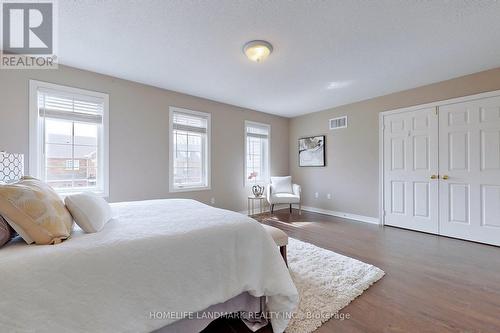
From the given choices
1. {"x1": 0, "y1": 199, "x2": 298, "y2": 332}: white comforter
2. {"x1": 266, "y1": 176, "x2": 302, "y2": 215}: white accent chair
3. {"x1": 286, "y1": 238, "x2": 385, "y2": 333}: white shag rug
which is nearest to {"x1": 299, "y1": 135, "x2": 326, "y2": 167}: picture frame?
{"x1": 266, "y1": 176, "x2": 302, "y2": 215}: white accent chair

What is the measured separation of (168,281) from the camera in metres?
1.19

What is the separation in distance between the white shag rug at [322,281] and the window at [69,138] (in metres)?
2.92

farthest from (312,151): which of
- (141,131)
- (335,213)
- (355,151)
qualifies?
(141,131)

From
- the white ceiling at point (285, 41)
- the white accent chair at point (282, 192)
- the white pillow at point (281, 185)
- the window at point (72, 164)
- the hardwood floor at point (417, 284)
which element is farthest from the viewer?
the white pillow at point (281, 185)

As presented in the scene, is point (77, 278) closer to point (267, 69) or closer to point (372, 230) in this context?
point (267, 69)

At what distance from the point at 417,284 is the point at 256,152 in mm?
3909

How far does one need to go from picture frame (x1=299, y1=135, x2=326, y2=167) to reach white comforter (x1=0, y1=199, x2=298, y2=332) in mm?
3984

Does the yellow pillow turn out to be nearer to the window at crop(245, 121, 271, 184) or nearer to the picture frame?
the window at crop(245, 121, 271, 184)

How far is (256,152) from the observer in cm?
542

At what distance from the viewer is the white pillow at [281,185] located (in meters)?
5.14

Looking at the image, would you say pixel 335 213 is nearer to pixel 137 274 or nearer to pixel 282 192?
pixel 282 192

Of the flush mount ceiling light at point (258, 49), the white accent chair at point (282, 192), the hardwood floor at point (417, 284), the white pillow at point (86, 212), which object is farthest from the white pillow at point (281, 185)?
the white pillow at point (86, 212)

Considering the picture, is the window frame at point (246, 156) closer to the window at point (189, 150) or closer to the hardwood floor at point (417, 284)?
the window at point (189, 150)

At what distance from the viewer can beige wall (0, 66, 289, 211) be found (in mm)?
2689
